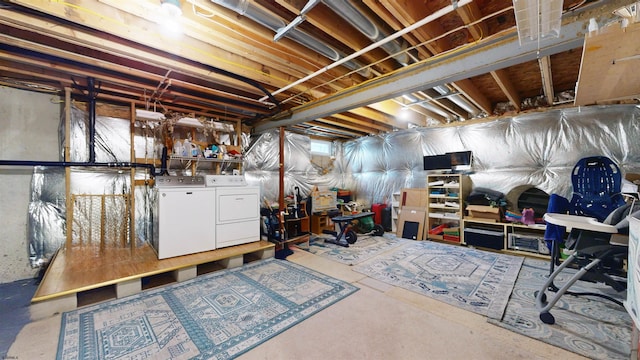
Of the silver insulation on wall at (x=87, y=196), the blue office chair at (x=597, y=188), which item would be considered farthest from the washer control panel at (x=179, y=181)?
the blue office chair at (x=597, y=188)

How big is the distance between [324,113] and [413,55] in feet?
4.43

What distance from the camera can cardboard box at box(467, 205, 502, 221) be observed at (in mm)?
4164

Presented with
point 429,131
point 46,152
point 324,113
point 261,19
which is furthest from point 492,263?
point 46,152

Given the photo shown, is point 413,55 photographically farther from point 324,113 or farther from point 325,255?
point 325,255

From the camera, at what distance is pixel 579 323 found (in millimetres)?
2066

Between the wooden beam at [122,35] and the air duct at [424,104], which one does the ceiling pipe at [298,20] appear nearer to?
the wooden beam at [122,35]

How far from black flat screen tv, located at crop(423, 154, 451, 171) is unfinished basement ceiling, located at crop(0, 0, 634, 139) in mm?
1309

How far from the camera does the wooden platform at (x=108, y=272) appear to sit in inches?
88.0

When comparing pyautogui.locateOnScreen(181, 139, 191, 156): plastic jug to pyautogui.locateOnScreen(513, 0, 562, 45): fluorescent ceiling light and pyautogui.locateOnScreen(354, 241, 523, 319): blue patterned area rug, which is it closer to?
pyautogui.locateOnScreen(354, 241, 523, 319): blue patterned area rug

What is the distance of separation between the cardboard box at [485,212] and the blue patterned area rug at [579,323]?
155cm

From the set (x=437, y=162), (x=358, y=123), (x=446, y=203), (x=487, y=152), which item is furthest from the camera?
(x=358, y=123)

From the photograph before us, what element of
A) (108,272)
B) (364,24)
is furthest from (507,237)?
(108,272)

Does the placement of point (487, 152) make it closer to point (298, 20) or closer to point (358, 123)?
point (358, 123)

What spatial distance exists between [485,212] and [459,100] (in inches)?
80.8
